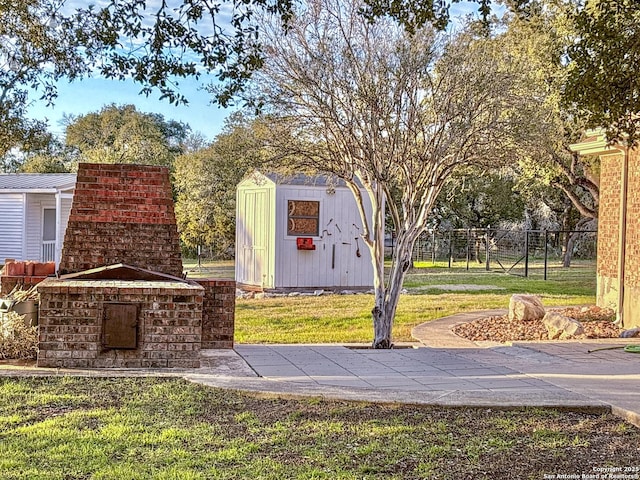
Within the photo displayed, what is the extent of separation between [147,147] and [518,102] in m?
24.0

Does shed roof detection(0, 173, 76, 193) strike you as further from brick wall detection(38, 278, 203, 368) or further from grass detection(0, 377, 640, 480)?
grass detection(0, 377, 640, 480)

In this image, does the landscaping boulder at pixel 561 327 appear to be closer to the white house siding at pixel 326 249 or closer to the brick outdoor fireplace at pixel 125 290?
the brick outdoor fireplace at pixel 125 290

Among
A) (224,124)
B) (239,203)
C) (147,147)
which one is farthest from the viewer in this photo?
(147,147)

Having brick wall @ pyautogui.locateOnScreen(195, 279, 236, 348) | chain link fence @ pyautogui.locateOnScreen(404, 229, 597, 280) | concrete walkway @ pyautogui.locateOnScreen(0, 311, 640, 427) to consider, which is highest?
chain link fence @ pyautogui.locateOnScreen(404, 229, 597, 280)

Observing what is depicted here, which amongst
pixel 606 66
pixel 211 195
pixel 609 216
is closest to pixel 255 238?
pixel 609 216

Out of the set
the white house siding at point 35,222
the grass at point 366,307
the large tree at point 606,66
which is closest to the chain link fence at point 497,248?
the grass at point 366,307

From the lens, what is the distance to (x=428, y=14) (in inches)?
189

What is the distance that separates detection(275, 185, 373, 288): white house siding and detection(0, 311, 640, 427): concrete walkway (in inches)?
298

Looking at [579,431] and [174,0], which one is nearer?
[579,431]

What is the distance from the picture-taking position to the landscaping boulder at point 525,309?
1026 centimetres

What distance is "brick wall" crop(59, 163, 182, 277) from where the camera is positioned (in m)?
6.93

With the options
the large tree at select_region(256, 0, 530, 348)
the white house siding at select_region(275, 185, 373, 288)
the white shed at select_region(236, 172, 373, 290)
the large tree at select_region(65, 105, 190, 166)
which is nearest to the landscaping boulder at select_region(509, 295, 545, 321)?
the large tree at select_region(256, 0, 530, 348)

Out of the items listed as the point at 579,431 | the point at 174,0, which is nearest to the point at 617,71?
the point at 579,431

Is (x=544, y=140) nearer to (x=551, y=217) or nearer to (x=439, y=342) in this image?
(x=439, y=342)
